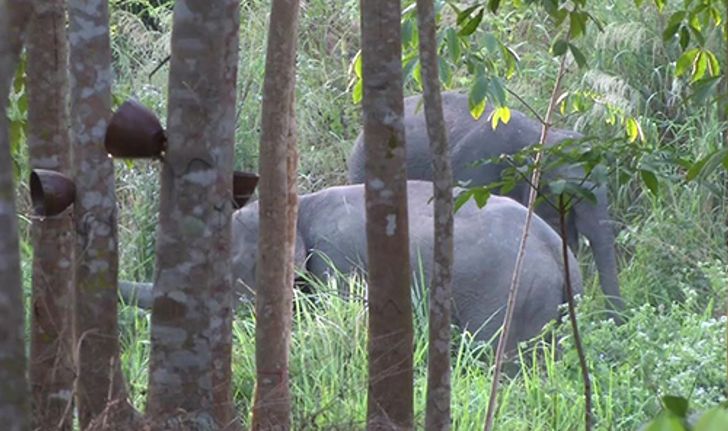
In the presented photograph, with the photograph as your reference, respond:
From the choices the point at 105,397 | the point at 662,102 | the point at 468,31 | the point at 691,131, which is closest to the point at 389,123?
the point at 468,31

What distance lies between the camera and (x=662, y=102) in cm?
1184

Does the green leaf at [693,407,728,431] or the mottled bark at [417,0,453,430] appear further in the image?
the mottled bark at [417,0,453,430]

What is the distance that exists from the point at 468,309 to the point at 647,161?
18.0 ft

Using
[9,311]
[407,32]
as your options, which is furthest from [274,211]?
[9,311]

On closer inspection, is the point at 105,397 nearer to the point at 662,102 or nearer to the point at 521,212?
the point at 521,212

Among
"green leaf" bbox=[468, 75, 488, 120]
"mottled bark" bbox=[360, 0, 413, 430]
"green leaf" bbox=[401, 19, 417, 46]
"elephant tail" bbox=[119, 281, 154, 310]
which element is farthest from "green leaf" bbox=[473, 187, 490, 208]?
"elephant tail" bbox=[119, 281, 154, 310]

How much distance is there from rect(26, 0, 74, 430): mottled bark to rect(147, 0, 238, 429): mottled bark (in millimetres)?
903

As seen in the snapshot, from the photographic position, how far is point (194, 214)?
3.38 m

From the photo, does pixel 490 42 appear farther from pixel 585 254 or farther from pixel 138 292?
pixel 585 254

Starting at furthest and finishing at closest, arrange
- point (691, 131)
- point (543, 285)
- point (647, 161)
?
1. point (691, 131)
2. point (543, 285)
3. point (647, 161)

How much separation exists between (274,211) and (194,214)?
1522 millimetres

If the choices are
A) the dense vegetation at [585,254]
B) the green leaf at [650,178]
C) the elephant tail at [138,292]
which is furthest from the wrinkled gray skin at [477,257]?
the green leaf at [650,178]

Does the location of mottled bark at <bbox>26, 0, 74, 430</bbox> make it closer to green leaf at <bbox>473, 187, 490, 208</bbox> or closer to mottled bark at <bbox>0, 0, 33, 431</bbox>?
green leaf at <bbox>473, 187, 490, 208</bbox>

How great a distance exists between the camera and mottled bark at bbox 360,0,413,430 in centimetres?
422
